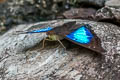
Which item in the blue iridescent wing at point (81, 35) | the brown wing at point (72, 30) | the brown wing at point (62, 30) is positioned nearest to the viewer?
the brown wing at point (72, 30)

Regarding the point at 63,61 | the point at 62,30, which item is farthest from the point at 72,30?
the point at 63,61

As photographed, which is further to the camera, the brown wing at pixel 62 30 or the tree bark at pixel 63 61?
the brown wing at pixel 62 30

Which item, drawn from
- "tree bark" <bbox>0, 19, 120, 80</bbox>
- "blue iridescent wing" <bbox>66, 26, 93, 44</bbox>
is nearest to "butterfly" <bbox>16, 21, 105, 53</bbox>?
"blue iridescent wing" <bbox>66, 26, 93, 44</bbox>

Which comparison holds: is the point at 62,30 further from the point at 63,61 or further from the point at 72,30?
the point at 63,61

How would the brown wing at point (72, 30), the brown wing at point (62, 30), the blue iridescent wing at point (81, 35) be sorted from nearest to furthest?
1. the brown wing at point (72, 30)
2. the blue iridescent wing at point (81, 35)
3. the brown wing at point (62, 30)

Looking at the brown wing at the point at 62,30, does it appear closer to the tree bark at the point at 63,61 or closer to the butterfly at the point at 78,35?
the butterfly at the point at 78,35

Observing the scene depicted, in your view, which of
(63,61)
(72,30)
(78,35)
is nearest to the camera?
(63,61)

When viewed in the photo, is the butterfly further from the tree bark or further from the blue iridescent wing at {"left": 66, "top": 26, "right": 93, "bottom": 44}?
the tree bark

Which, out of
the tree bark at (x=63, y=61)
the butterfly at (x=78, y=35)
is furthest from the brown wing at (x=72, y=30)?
the tree bark at (x=63, y=61)
